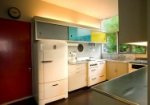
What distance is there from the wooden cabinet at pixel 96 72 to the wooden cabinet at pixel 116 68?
0.21 m

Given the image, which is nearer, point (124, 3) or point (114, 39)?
point (124, 3)

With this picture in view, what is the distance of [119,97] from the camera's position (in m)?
1.05

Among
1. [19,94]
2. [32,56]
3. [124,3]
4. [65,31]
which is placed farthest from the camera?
[65,31]

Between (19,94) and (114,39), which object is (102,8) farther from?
(19,94)

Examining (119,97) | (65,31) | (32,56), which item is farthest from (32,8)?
(119,97)

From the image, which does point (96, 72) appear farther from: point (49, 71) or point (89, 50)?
point (49, 71)

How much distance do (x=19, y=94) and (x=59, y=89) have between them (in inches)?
40.1

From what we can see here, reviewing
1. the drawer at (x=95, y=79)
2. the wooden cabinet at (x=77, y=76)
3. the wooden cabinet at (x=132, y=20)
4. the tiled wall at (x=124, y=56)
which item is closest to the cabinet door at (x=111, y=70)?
the drawer at (x=95, y=79)

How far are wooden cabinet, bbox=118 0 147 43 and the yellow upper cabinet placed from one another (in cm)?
348

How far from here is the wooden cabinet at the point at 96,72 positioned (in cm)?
395

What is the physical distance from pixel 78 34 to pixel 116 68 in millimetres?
1990

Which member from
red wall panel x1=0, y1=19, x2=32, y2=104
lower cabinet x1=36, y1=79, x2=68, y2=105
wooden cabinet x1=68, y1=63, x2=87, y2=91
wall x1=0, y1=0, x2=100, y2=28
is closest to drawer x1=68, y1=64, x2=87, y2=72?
wooden cabinet x1=68, y1=63, x2=87, y2=91

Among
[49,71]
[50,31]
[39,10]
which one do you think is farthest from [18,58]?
[39,10]

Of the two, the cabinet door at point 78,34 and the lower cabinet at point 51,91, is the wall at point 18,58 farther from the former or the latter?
the cabinet door at point 78,34
